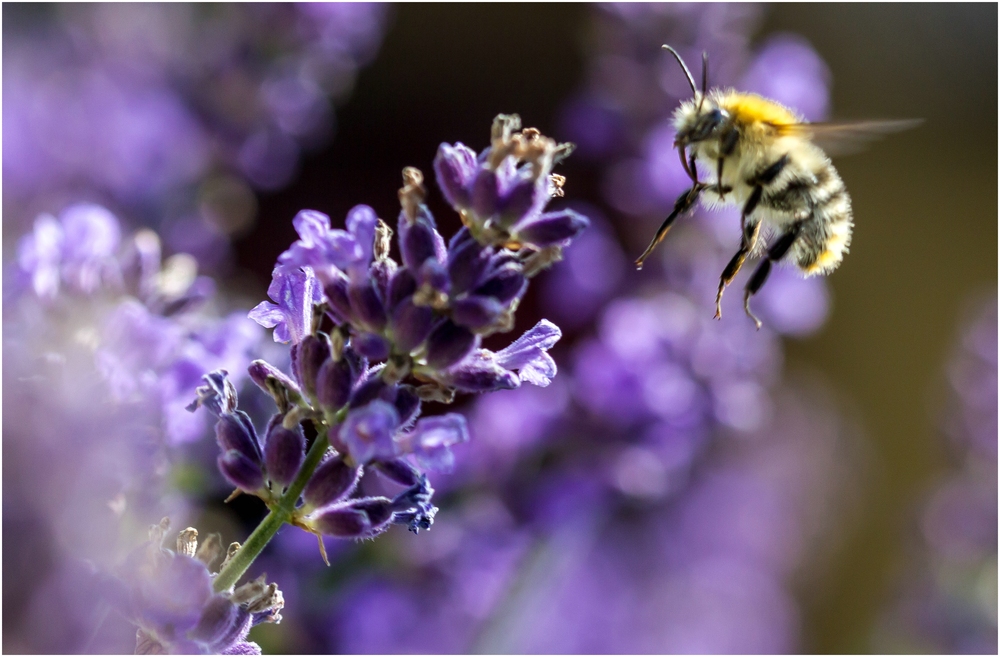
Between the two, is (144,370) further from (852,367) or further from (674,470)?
(852,367)

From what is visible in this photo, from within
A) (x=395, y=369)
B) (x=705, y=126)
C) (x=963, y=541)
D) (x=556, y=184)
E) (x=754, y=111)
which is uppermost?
(x=963, y=541)

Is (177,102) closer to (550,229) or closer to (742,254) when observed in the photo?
(742,254)

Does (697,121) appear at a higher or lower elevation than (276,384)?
higher

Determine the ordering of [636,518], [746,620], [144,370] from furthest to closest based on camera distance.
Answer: [746,620]
[636,518]
[144,370]

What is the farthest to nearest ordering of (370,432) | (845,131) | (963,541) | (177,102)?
(963,541), (177,102), (845,131), (370,432)

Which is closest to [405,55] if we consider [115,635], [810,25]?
[810,25]

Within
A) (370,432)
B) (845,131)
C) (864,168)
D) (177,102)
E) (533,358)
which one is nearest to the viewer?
(370,432)

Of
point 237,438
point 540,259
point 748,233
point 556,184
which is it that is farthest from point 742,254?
point 237,438

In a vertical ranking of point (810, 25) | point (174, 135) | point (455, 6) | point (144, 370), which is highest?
point (810, 25)
